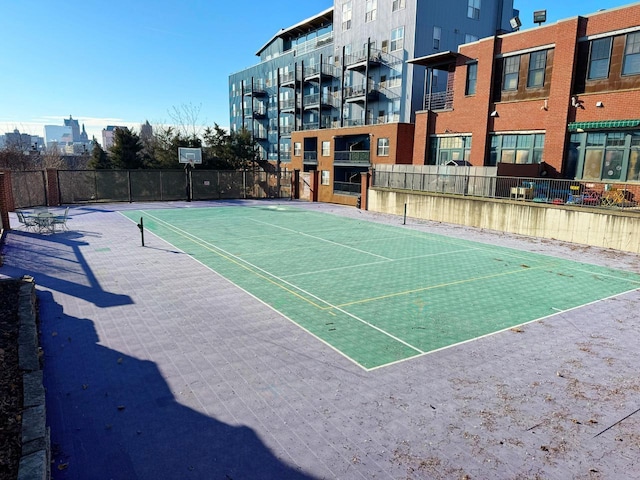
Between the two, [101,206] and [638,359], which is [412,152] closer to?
[101,206]

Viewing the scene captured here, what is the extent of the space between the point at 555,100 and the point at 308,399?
83.3 feet

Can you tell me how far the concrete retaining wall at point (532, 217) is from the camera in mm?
18406

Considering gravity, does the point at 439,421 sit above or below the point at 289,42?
below

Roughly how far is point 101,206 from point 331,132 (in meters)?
21.4

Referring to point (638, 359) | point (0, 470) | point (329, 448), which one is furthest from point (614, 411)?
point (0, 470)

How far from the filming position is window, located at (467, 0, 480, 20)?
4213 centimetres

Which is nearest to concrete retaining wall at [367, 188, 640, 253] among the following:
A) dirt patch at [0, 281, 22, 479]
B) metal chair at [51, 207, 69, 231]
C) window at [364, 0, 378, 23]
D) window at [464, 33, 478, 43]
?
metal chair at [51, 207, 69, 231]

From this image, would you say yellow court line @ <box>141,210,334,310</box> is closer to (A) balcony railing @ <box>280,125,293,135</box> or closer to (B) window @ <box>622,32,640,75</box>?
(B) window @ <box>622,32,640,75</box>

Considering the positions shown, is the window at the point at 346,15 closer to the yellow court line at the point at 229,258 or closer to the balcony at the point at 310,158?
the balcony at the point at 310,158

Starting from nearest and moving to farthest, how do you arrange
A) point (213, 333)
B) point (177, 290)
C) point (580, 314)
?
point (213, 333) → point (580, 314) → point (177, 290)

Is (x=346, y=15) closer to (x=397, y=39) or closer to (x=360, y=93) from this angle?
(x=360, y=93)

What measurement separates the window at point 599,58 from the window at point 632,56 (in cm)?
83

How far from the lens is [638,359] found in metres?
8.04

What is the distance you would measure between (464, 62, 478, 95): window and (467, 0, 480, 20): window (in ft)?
52.2
